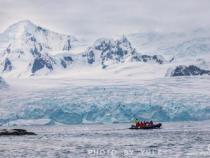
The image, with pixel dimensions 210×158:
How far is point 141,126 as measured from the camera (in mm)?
161875

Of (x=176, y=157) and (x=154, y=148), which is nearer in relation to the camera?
(x=176, y=157)

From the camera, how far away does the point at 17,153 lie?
279ft

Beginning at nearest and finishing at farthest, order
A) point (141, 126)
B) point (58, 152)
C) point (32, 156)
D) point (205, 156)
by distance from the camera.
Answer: point (205, 156), point (32, 156), point (58, 152), point (141, 126)

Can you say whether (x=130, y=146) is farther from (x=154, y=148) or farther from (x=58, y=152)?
(x=58, y=152)

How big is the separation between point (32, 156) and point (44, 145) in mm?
18632

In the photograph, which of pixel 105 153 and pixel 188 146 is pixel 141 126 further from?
pixel 105 153

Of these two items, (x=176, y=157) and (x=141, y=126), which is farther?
(x=141, y=126)

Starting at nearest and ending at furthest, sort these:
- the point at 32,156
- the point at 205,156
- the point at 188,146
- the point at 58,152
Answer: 1. the point at 205,156
2. the point at 32,156
3. the point at 58,152
4. the point at 188,146

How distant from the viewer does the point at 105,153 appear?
271 feet

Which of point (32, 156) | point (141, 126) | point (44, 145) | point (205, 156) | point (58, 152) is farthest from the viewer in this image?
point (141, 126)

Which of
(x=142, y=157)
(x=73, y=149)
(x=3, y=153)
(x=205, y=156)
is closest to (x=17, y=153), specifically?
(x=3, y=153)

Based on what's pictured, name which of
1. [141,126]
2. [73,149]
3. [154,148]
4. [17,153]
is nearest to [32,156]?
[17,153]

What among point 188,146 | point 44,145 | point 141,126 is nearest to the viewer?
point 188,146

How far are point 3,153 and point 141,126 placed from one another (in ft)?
259
